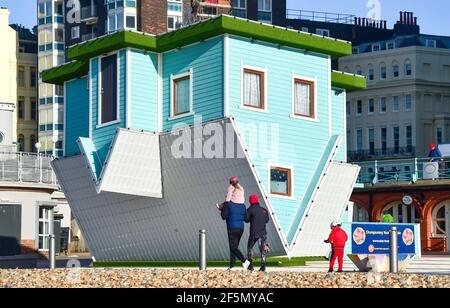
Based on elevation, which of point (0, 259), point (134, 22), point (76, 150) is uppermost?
point (134, 22)

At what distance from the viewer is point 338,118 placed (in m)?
44.6

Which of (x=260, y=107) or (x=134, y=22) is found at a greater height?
(x=134, y=22)

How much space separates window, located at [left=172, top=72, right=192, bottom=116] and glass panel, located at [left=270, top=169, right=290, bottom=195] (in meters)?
3.54

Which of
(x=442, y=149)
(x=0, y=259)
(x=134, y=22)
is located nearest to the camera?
(x=0, y=259)

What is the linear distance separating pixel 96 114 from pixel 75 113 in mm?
3726

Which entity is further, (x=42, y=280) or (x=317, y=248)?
(x=317, y=248)

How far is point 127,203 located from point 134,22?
60.8m

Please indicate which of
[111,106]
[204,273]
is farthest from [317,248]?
[204,273]

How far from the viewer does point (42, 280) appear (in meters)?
27.2

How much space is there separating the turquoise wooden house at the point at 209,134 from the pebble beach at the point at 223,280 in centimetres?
1115

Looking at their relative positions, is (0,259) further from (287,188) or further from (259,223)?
(259,223)

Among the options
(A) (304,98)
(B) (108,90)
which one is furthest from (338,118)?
(B) (108,90)

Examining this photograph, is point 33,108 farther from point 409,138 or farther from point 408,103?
point 409,138

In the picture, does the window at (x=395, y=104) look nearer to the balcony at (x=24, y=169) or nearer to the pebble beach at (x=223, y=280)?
the balcony at (x=24, y=169)
